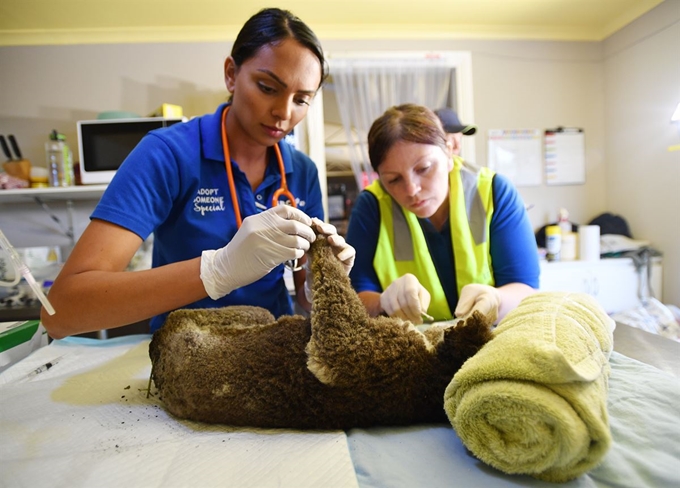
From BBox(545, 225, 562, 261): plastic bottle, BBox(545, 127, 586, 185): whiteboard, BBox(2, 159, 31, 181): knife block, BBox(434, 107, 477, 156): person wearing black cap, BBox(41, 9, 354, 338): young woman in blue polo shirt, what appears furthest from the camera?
BBox(545, 127, 586, 185): whiteboard

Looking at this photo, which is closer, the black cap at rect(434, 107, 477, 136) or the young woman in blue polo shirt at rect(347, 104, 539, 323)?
the young woman in blue polo shirt at rect(347, 104, 539, 323)

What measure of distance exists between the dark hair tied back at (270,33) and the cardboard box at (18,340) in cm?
87

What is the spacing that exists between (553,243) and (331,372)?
2.56 meters

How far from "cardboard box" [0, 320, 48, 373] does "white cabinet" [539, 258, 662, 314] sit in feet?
8.56

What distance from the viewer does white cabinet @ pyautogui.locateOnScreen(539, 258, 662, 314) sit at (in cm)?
252

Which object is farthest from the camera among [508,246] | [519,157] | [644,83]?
[519,157]

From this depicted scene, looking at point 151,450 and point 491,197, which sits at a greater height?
point 491,197

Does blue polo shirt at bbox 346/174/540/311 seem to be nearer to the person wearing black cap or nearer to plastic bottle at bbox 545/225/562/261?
the person wearing black cap

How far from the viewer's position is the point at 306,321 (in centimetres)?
62

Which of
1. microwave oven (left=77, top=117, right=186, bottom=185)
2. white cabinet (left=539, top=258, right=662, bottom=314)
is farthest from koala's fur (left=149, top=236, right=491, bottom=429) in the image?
white cabinet (left=539, top=258, right=662, bottom=314)

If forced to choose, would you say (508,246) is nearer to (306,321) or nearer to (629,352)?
(629,352)

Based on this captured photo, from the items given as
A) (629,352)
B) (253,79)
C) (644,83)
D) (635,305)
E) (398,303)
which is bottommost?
(635,305)

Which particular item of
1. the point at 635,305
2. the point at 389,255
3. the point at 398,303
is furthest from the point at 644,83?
the point at 398,303

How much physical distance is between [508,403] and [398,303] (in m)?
0.50
